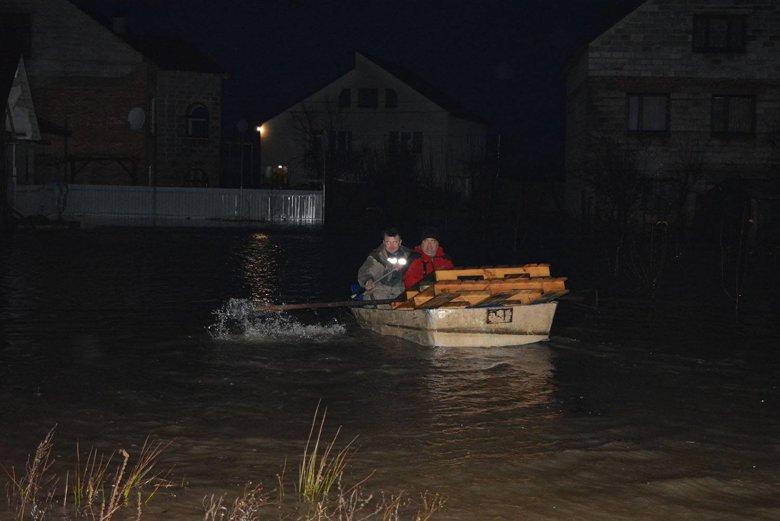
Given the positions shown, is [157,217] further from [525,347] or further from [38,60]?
Answer: [525,347]

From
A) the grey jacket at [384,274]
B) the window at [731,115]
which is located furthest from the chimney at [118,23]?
the grey jacket at [384,274]

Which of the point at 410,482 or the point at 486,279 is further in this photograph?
the point at 486,279

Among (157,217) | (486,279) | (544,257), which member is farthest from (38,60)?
(486,279)

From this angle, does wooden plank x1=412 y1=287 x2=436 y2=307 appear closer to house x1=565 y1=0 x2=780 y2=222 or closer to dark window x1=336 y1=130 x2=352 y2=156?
house x1=565 y1=0 x2=780 y2=222

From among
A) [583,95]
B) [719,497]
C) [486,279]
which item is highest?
[583,95]

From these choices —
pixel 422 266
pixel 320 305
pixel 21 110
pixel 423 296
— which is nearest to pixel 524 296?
pixel 423 296

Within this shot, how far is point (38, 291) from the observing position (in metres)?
18.8

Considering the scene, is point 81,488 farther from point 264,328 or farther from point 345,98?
point 345,98

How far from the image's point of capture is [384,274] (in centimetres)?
1491

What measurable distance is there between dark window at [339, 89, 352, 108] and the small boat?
5342 cm

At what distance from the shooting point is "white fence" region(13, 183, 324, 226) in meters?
43.0

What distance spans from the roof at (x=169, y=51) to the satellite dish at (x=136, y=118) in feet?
8.07

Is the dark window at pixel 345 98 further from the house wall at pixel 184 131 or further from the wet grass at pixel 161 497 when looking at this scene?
the wet grass at pixel 161 497

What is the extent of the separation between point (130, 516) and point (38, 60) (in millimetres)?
45576
